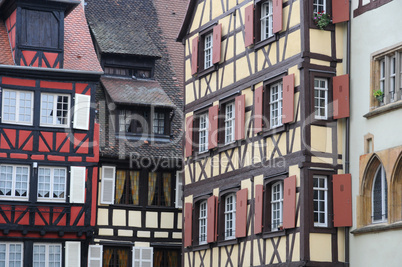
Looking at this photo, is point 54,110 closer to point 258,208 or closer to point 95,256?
point 95,256

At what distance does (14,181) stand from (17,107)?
2.60 m

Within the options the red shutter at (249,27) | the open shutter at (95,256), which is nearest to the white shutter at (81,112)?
the open shutter at (95,256)

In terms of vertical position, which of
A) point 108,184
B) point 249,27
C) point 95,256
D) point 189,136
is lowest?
point 95,256

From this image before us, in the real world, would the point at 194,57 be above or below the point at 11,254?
above

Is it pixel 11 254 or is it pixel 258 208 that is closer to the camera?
pixel 258 208

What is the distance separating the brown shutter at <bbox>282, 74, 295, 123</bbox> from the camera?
25.1 metres

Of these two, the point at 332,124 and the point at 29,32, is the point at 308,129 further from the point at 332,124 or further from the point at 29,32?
the point at 29,32

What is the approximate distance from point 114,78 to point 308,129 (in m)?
14.0

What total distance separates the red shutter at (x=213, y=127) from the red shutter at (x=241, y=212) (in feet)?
7.84

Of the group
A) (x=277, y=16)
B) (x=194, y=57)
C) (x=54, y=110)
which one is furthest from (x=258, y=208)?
(x=54, y=110)

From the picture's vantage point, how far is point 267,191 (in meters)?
26.2

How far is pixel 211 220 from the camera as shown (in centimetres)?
2909

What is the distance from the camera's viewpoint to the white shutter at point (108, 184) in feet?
113

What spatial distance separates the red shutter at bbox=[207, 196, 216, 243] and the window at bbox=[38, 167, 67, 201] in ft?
21.1
